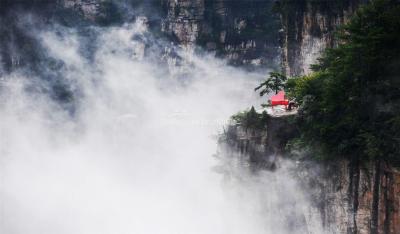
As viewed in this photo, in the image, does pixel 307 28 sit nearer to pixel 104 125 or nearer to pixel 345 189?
pixel 345 189

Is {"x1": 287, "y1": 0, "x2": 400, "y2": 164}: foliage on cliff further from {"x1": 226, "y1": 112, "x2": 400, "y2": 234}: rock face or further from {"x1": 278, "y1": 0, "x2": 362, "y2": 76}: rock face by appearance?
{"x1": 278, "y1": 0, "x2": 362, "y2": 76}: rock face

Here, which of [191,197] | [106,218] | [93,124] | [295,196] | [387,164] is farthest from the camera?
[93,124]

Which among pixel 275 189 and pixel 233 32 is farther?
pixel 233 32

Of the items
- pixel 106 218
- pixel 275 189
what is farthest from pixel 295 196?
pixel 106 218

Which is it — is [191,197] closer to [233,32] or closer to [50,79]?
[233,32]

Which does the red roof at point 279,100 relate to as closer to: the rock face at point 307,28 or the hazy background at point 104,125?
the rock face at point 307,28

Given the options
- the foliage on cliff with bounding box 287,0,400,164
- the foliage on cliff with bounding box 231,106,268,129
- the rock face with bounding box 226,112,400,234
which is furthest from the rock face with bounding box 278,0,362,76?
Result: the foliage on cliff with bounding box 287,0,400,164

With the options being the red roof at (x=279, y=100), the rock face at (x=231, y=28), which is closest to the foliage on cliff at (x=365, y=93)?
the red roof at (x=279, y=100)
